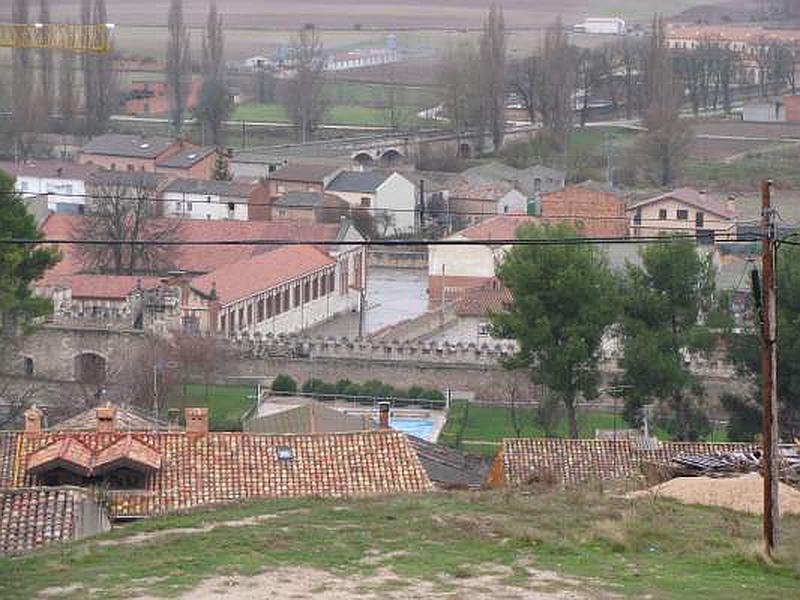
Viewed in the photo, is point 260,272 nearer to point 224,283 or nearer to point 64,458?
point 224,283

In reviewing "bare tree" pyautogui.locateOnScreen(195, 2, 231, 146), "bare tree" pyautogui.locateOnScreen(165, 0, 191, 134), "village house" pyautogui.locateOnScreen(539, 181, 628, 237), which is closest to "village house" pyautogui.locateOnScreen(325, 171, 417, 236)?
"village house" pyautogui.locateOnScreen(539, 181, 628, 237)

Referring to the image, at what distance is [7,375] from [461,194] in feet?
64.2

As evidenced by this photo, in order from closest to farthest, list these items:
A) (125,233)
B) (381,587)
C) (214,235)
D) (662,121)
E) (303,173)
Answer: (381,587)
(125,233)
(214,235)
(303,173)
(662,121)

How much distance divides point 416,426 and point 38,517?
47.6 ft

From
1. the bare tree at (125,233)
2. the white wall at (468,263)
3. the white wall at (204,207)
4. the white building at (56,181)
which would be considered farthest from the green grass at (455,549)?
the white building at (56,181)

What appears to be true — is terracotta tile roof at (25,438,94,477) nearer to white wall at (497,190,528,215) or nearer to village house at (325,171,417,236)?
village house at (325,171,417,236)

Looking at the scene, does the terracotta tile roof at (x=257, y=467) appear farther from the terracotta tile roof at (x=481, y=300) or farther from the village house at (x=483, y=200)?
the village house at (x=483, y=200)

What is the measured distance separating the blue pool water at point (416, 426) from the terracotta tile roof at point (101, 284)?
696 centimetres

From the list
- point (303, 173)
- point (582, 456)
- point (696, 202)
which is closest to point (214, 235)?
point (303, 173)

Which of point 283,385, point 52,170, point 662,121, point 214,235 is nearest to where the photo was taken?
point 283,385

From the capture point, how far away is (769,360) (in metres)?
10.9

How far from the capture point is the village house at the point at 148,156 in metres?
49.7

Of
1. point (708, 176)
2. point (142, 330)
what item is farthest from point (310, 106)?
point (142, 330)

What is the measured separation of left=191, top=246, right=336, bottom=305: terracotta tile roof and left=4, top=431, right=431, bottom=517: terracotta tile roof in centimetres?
1717
